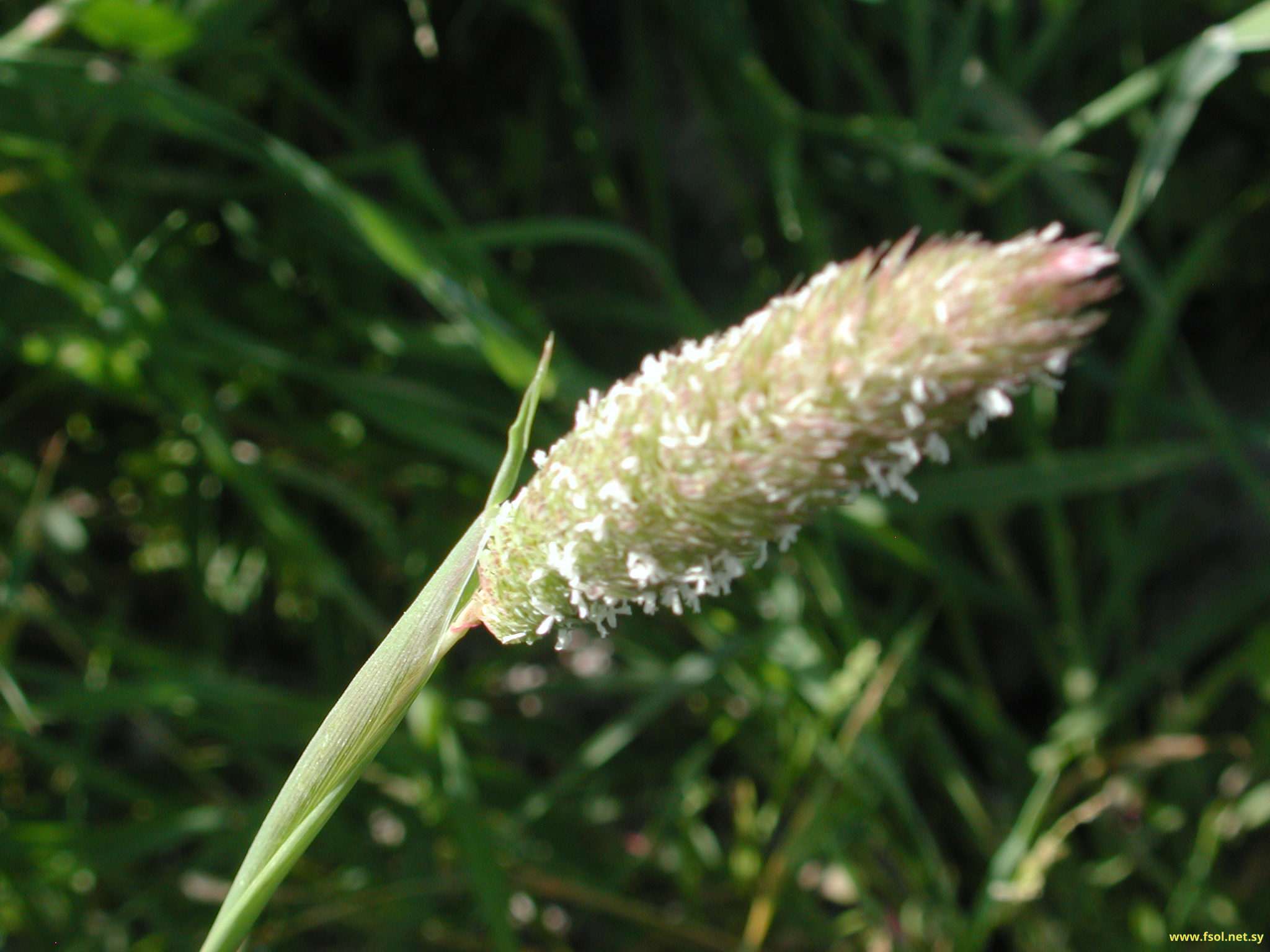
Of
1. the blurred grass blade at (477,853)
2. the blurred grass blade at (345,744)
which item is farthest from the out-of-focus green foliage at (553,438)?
the blurred grass blade at (345,744)

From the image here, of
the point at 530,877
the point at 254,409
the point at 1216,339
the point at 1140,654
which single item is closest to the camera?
the point at 530,877

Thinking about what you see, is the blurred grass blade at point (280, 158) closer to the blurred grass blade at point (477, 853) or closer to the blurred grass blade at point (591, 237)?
the blurred grass blade at point (591, 237)

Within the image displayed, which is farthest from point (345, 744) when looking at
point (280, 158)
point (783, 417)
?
point (280, 158)

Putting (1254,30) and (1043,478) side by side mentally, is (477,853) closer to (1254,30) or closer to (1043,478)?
(1043,478)

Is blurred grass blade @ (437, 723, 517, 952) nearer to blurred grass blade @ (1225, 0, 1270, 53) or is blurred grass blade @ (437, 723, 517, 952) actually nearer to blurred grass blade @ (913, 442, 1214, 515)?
blurred grass blade @ (913, 442, 1214, 515)

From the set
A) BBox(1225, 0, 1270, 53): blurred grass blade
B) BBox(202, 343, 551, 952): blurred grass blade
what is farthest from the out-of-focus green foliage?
BBox(202, 343, 551, 952): blurred grass blade

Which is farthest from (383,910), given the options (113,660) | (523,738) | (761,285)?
(761,285)

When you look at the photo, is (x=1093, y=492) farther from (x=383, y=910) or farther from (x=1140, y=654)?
(x=383, y=910)
